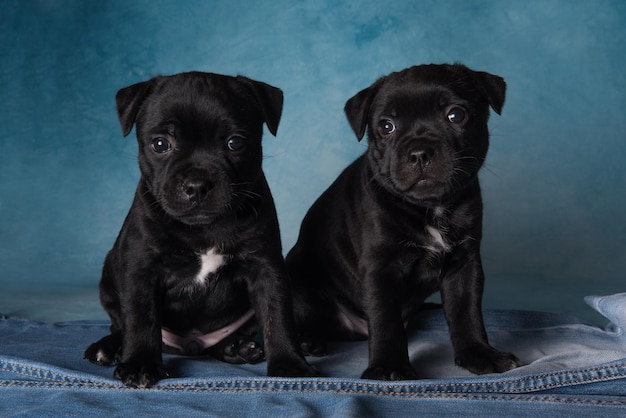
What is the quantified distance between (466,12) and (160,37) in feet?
8.25

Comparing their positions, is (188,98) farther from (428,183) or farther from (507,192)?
(507,192)

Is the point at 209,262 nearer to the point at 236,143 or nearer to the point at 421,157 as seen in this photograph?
the point at 236,143

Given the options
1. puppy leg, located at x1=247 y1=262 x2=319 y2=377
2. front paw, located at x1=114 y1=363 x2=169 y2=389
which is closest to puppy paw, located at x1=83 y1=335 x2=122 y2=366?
front paw, located at x1=114 y1=363 x2=169 y2=389

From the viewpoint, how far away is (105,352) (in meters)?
4.20

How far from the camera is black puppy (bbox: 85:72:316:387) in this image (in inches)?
148

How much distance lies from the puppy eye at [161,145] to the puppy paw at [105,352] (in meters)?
1.05

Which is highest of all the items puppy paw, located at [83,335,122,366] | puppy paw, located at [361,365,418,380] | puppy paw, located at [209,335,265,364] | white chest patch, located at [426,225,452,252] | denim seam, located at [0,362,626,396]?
white chest patch, located at [426,225,452,252]

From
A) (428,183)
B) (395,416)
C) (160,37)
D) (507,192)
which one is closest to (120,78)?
(160,37)

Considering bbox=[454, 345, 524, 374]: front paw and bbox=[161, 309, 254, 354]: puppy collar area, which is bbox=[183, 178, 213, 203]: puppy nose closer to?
bbox=[161, 309, 254, 354]: puppy collar area

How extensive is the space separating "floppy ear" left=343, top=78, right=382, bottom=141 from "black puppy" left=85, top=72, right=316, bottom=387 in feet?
1.19

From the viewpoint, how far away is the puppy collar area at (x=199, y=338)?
4.39 metres

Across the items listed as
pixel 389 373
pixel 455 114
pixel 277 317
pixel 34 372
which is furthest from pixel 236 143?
pixel 34 372

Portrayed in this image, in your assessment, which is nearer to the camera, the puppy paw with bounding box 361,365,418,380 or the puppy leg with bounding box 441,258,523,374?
the puppy paw with bounding box 361,365,418,380

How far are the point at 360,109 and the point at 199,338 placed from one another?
1448 millimetres
